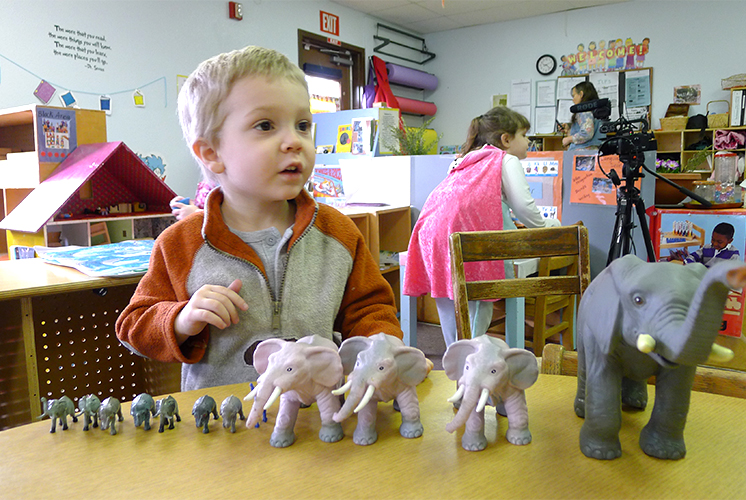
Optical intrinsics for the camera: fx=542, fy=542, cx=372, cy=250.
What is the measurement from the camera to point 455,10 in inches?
242

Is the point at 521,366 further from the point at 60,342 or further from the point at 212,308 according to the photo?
the point at 60,342

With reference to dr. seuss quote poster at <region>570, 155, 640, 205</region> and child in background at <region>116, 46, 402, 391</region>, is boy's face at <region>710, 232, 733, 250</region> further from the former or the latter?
child in background at <region>116, 46, 402, 391</region>

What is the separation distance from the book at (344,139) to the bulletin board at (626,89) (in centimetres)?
355

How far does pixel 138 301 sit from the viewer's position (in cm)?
86

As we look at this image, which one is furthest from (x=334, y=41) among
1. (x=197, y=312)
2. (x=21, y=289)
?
(x=197, y=312)

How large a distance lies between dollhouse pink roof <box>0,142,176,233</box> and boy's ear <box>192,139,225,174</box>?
1065 mm

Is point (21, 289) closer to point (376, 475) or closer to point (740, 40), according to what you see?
point (376, 475)

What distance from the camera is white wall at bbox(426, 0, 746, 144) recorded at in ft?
18.1

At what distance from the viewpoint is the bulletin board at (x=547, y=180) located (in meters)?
3.10

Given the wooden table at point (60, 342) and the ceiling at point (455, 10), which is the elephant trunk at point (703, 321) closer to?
the wooden table at point (60, 342)

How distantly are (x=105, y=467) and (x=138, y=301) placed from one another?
13.2 inches

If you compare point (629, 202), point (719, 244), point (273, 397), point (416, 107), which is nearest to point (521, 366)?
point (273, 397)

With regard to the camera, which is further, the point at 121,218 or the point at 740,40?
the point at 740,40

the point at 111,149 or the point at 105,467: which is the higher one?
the point at 111,149
